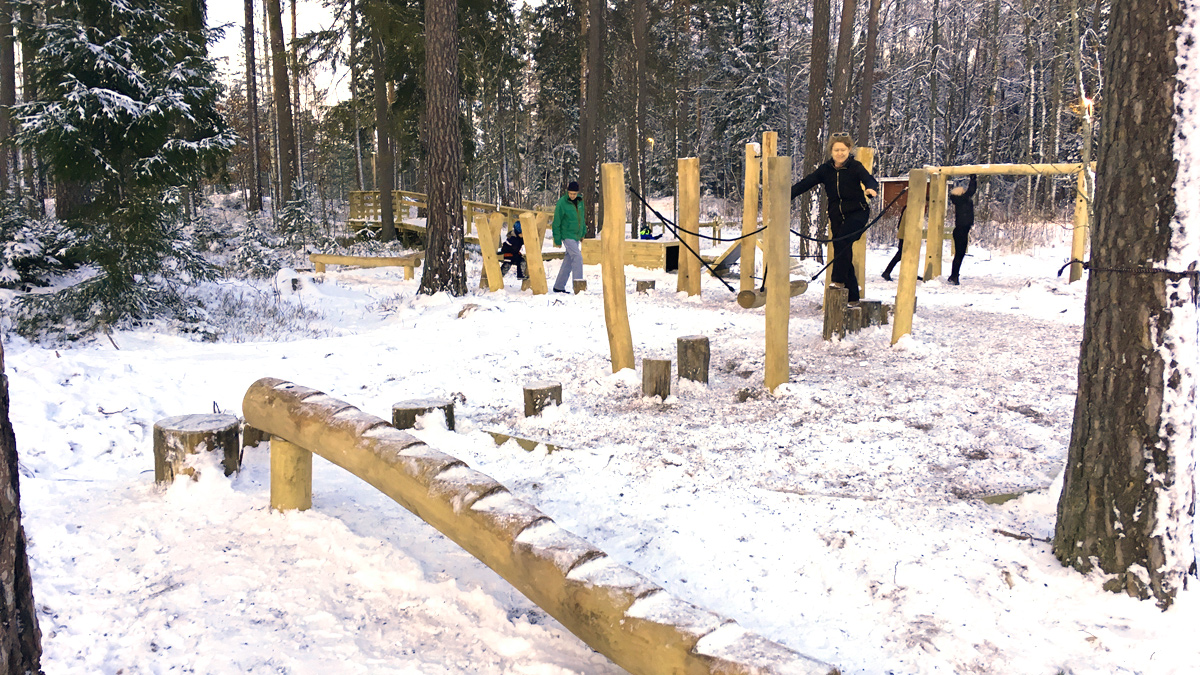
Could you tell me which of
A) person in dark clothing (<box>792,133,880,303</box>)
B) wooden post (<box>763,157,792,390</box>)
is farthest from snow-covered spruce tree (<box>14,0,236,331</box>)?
person in dark clothing (<box>792,133,880,303</box>)

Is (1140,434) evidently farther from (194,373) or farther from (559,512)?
(194,373)

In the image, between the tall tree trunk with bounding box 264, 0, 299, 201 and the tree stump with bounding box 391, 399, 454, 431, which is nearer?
the tree stump with bounding box 391, 399, 454, 431

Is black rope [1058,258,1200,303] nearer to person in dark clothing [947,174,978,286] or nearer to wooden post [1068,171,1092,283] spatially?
wooden post [1068,171,1092,283]

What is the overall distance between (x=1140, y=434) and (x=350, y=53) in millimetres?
18916

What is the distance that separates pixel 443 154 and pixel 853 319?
5.62 meters

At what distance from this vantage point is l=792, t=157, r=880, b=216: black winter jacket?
7.66 metres

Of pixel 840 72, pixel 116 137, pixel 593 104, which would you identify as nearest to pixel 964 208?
pixel 840 72

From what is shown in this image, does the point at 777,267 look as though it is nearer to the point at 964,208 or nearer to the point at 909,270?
the point at 909,270

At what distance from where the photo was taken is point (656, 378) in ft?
17.9

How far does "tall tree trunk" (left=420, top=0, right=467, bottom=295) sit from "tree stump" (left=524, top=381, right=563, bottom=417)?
506cm

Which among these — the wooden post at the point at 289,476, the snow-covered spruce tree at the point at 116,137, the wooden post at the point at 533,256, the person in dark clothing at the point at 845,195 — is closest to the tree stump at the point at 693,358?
the person in dark clothing at the point at 845,195

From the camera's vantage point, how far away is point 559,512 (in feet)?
12.2

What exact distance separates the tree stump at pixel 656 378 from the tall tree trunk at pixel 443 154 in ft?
16.4

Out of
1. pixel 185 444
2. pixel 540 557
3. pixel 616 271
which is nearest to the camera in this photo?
pixel 540 557
